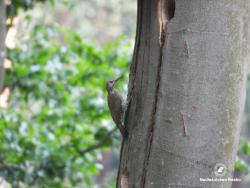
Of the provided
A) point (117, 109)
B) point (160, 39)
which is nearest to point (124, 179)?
point (117, 109)

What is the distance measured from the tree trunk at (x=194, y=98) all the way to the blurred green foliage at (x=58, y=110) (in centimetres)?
188

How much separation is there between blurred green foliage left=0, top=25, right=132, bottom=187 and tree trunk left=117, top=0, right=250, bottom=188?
6.18ft

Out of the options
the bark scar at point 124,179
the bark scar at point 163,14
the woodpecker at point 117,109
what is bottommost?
the bark scar at point 124,179

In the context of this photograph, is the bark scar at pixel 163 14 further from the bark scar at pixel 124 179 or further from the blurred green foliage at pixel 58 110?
the blurred green foliage at pixel 58 110

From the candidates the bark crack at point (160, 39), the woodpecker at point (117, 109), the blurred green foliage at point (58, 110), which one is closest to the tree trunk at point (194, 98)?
the bark crack at point (160, 39)

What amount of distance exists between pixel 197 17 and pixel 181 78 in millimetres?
188

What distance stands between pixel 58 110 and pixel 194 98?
2465mm

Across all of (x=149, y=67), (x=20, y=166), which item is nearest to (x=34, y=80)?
(x=20, y=166)

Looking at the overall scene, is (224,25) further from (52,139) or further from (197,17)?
(52,139)

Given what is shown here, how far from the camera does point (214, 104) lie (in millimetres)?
1449

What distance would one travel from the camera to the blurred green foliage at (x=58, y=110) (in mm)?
3400

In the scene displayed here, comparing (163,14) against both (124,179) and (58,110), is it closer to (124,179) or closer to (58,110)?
(124,179)

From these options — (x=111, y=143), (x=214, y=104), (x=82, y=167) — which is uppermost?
(x=214, y=104)

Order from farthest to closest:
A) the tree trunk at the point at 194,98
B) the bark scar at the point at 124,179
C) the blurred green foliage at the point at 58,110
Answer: the blurred green foliage at the point at 58,110 → the bark scar at the point at 124,179 → the tree trunk at the point at 194,98
